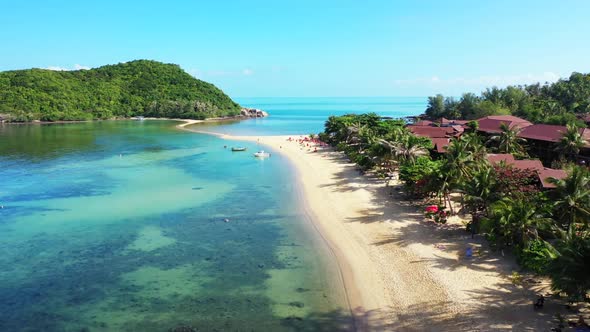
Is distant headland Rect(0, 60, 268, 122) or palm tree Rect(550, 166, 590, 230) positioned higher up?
distant headland Rect(0, 60, 268, 122)

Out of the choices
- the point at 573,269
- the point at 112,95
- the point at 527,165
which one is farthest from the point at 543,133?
the point at 112,95

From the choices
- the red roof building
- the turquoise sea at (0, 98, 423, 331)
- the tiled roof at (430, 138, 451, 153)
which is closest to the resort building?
the red roof building

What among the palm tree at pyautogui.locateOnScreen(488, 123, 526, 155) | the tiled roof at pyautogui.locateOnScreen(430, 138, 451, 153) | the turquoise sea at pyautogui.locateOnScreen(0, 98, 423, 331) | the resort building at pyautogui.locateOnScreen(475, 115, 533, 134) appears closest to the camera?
the turquoise sea at pyautogui.locateOnScreen(0, 98, 423, 331)

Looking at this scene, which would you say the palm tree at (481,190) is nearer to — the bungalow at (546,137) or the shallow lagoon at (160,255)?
the shallow lagoon at (160,255)

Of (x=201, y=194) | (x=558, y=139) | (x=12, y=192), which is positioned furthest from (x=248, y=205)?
(x=558, y=139)

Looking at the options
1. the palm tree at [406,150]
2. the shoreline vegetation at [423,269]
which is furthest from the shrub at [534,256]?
the palm tree at [406,150]

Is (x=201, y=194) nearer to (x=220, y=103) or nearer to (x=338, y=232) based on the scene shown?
(x=338, y=232)

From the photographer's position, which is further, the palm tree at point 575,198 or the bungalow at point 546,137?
the bungalow at point 546,137

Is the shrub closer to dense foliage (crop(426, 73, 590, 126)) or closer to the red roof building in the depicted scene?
the red roof building
